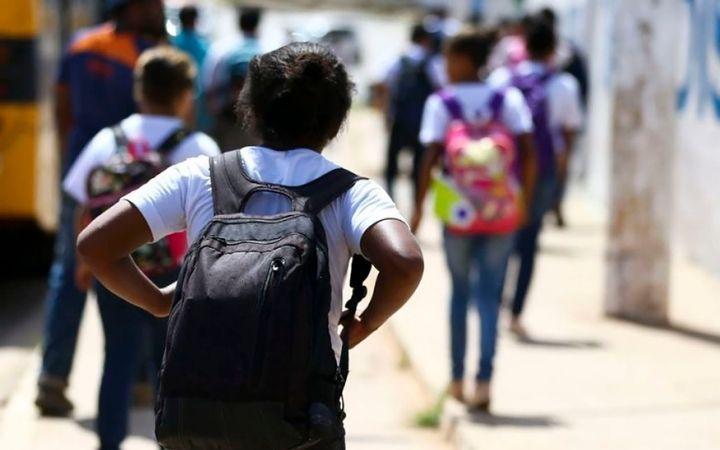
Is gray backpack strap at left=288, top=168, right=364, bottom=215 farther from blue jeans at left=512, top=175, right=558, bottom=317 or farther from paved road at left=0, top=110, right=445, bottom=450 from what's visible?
blue jeans at left=512, top=175, right=558, bottom=317

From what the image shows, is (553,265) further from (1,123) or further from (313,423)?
(313,423)

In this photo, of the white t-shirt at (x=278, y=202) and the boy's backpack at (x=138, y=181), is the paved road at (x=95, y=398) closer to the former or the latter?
the boy's backpack at (x=138, y=181)

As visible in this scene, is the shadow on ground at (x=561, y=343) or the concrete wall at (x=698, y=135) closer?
the shadow on ground at (x=561, y=343)

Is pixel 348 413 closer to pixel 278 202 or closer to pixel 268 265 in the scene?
pixel 278 202

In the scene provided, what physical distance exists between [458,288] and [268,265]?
12.2ft

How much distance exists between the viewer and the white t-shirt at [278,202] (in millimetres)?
3541

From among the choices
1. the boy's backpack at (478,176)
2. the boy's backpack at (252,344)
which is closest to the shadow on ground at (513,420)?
the boy's backpack at (478,176)

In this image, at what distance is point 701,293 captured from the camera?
1086 cm

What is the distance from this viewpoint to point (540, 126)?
360 inches

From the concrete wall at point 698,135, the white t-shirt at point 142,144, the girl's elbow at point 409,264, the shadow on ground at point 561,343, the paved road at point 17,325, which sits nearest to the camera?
the girl's elbow at point 409,264

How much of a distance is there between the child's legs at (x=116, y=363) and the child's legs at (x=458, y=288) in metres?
1.75

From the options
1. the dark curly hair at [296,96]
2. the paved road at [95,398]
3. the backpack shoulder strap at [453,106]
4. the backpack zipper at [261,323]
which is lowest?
the paved road at [95,398]

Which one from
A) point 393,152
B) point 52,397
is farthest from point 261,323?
point 393,152

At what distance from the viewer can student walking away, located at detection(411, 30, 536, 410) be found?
22.3 feet
